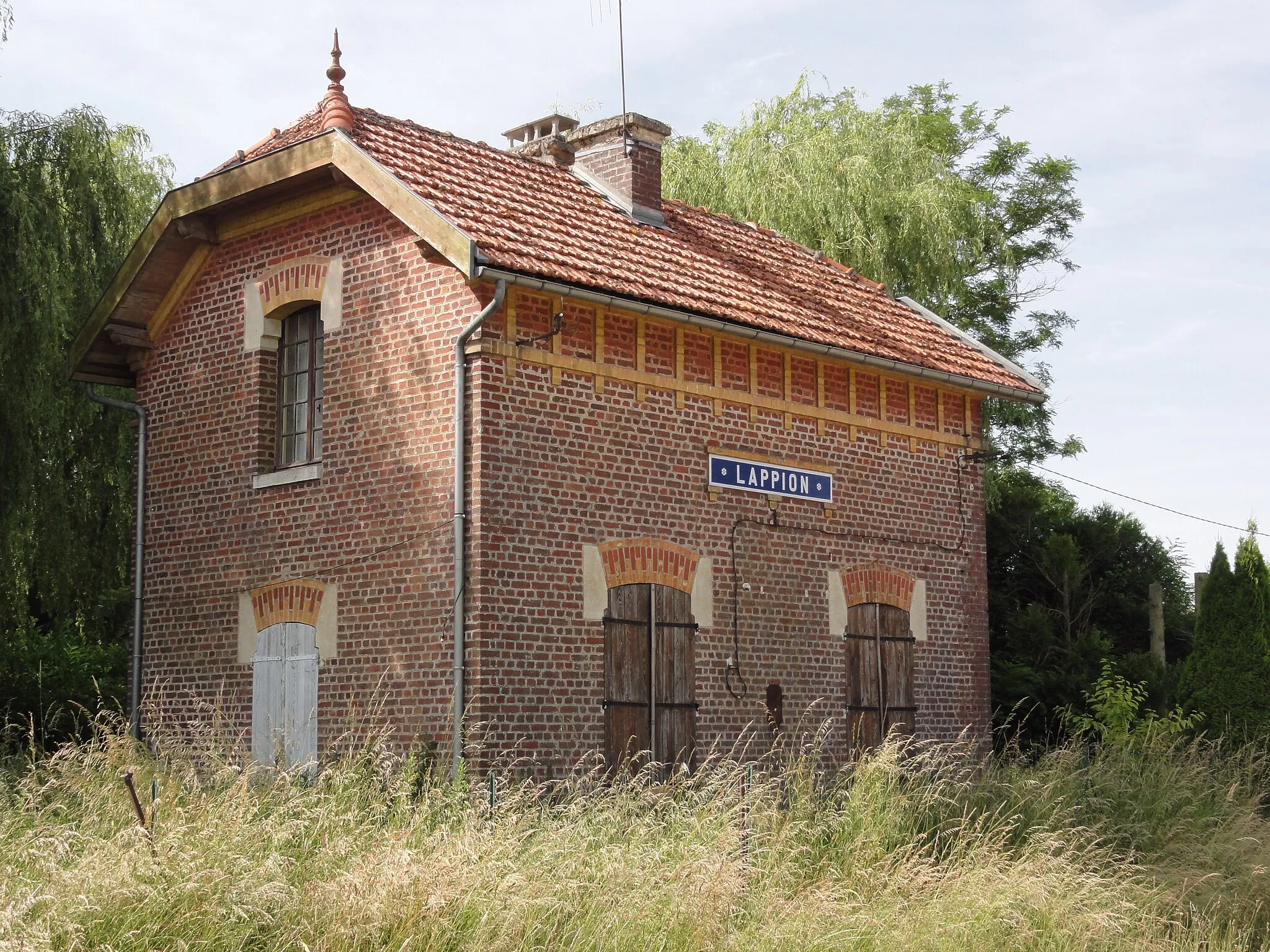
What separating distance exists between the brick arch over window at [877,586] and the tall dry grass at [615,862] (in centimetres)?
194

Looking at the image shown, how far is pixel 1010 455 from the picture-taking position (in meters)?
28.1

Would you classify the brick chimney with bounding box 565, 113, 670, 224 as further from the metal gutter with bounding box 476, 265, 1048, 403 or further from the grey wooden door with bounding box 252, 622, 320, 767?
the grey wooden door with bounding box 252, 622, 320, 767

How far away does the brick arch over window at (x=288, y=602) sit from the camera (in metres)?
12.7

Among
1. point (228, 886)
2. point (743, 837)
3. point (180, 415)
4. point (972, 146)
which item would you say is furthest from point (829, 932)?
point (972, 146)

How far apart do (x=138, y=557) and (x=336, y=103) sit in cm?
471

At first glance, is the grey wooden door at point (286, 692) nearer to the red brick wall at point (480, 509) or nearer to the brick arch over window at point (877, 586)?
the red brick wall at point (480, 509)

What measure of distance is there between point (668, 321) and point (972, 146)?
741 inches

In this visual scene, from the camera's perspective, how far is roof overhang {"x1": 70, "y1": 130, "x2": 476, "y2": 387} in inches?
470

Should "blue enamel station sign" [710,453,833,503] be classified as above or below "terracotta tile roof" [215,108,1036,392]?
below

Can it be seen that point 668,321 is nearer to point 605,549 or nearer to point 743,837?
point 605,549

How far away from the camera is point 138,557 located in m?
14.2

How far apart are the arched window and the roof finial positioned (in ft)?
5.43

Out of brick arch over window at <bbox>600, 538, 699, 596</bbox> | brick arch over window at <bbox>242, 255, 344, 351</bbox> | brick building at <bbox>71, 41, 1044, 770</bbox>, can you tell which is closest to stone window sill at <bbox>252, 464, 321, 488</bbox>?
brick building at <bbox>71, 41, 1044, 770</bbox>

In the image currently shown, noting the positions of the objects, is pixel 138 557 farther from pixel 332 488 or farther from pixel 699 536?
pixel 699 536
